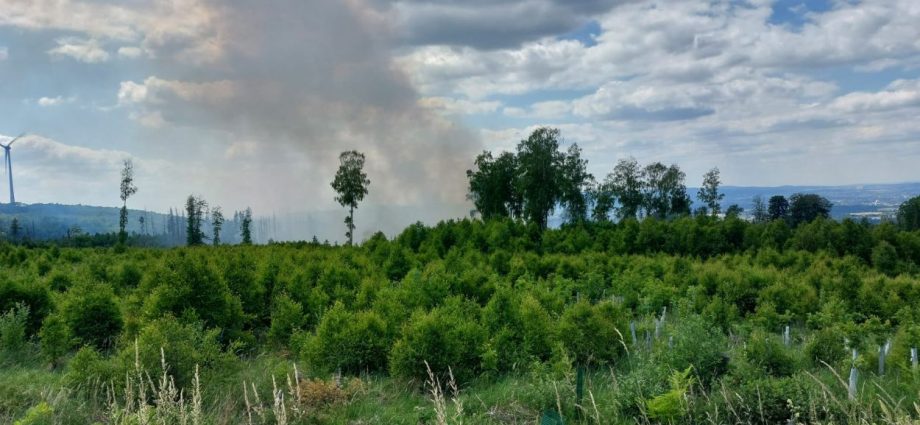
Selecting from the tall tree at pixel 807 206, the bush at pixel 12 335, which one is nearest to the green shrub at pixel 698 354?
the bush at pixel 12 335

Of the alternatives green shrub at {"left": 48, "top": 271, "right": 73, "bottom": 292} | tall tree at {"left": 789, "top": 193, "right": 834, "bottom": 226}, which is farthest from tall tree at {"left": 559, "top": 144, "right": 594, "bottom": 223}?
green shrub at {"left": 48, "top": 271, "right": 73, "bottom": 292}

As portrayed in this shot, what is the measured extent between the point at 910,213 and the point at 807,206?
1392cm

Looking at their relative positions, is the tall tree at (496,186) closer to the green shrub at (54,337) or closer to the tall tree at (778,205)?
the tall tree at (778,205)

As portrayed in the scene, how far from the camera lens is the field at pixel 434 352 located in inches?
267

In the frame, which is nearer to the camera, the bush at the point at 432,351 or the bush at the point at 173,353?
the bush at the point at 173,353

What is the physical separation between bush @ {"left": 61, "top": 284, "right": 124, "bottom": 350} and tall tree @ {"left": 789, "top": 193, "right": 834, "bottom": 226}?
53.7m

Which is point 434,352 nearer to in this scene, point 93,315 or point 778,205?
point 93,315

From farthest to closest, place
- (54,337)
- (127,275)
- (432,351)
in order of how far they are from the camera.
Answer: (127,275) < (54,337) < (432,351)

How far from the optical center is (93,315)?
10641 millimetres

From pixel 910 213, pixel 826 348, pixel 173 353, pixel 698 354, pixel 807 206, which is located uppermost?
pixel 807 206

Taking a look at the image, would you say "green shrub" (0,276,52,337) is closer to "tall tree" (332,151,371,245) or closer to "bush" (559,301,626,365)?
"bush" (559,301,626,365)

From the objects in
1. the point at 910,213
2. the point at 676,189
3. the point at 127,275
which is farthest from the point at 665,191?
the point at 127,275

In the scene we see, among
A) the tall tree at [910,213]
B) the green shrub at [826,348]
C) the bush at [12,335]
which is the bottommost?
the green shrub at [826,348]

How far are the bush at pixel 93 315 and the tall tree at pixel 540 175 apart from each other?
37.8 m
